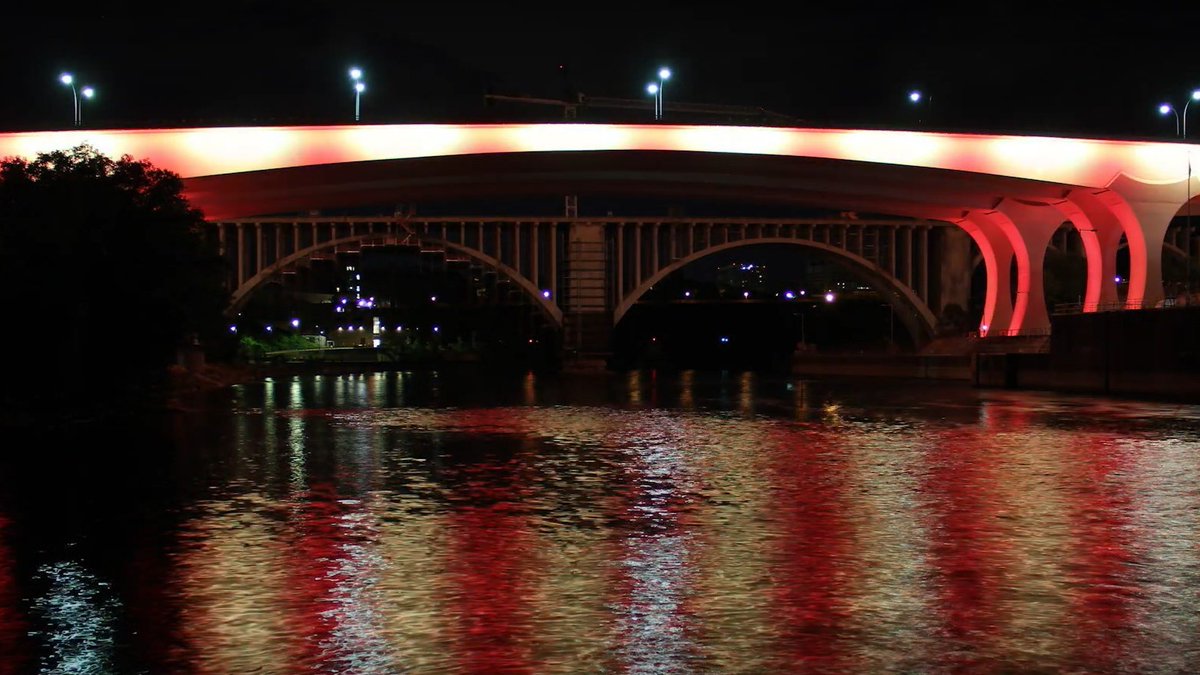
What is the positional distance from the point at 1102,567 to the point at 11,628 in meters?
10.2

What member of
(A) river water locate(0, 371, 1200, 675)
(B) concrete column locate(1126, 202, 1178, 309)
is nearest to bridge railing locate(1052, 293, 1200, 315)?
(B) concrete column locate(1126, 202, 1178, 309)

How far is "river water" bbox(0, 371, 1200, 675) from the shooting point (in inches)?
398

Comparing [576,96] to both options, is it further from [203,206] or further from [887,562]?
[887,562]

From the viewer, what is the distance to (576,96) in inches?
3529

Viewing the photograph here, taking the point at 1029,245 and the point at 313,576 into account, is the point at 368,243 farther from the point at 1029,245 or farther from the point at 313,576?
the point at 313,576

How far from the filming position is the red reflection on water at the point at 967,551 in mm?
10703

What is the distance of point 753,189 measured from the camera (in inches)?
2205

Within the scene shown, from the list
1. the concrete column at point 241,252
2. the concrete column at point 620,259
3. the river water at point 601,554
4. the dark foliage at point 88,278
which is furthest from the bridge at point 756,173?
the concrete column at point 620,259

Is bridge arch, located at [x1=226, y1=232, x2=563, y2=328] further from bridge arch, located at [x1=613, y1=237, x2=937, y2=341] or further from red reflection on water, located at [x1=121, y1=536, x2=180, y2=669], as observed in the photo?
red reflection on water, located at [x1=121, y1=536, x2=180, y2=669]

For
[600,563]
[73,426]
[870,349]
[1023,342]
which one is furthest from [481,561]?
[870,349]

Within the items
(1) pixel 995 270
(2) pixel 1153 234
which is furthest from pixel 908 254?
(2) pixel 1153 234

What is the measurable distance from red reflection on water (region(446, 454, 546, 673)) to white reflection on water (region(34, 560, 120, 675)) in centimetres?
266

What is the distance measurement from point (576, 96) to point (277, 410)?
50206 mm

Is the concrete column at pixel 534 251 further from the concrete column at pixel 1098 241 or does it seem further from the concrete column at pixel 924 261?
the concrete column at pixel 1098 241
